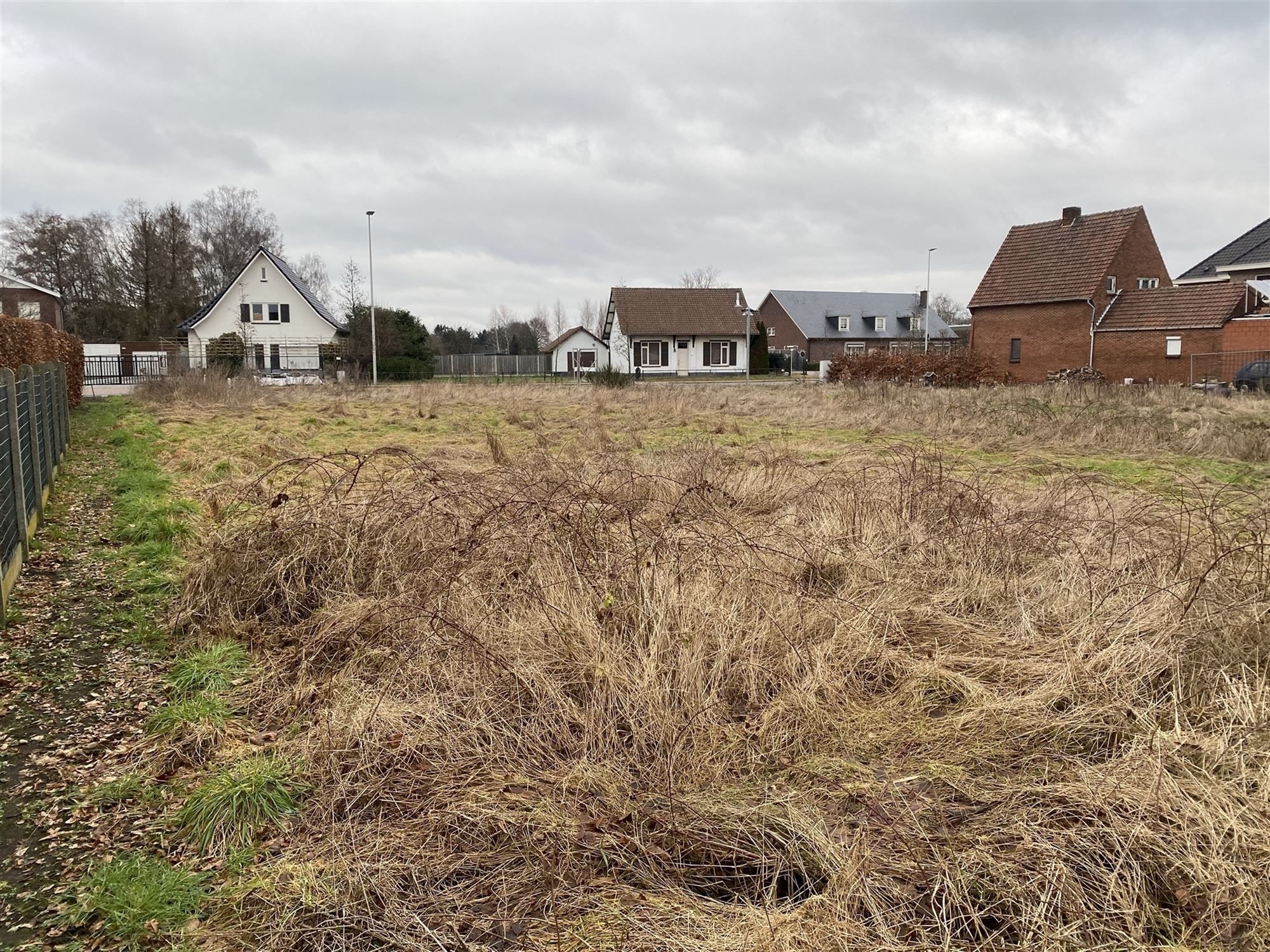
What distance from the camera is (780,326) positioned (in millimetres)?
68938

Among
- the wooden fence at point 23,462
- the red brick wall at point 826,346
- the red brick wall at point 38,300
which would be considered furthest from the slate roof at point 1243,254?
the red brick wall at point 38,300

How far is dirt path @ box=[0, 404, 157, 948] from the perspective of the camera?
2812mm

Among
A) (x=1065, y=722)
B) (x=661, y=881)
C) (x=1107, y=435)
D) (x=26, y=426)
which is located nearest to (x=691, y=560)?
(x=1065, y=722)

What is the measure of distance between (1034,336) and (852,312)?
1136 inches

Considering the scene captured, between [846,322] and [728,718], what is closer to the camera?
[728,718]

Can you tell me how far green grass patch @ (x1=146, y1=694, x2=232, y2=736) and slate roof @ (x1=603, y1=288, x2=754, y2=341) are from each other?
50955 mm

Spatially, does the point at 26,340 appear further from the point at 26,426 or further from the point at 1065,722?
the point at 1065,722

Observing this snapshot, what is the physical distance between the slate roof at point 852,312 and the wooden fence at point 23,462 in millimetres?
60460

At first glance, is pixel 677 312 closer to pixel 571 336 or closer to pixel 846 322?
pixel 571 336

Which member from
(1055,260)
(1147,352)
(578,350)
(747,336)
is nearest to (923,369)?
(1147,352)

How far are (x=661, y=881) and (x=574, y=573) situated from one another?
2.40 metres

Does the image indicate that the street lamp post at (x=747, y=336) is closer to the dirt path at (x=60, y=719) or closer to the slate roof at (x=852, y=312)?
the slate roof at (x=852, y=312)

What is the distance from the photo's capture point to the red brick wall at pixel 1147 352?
110 ft

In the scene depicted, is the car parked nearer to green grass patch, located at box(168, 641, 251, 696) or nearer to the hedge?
green grass patch, located at box(168, 641, 251, 696)
